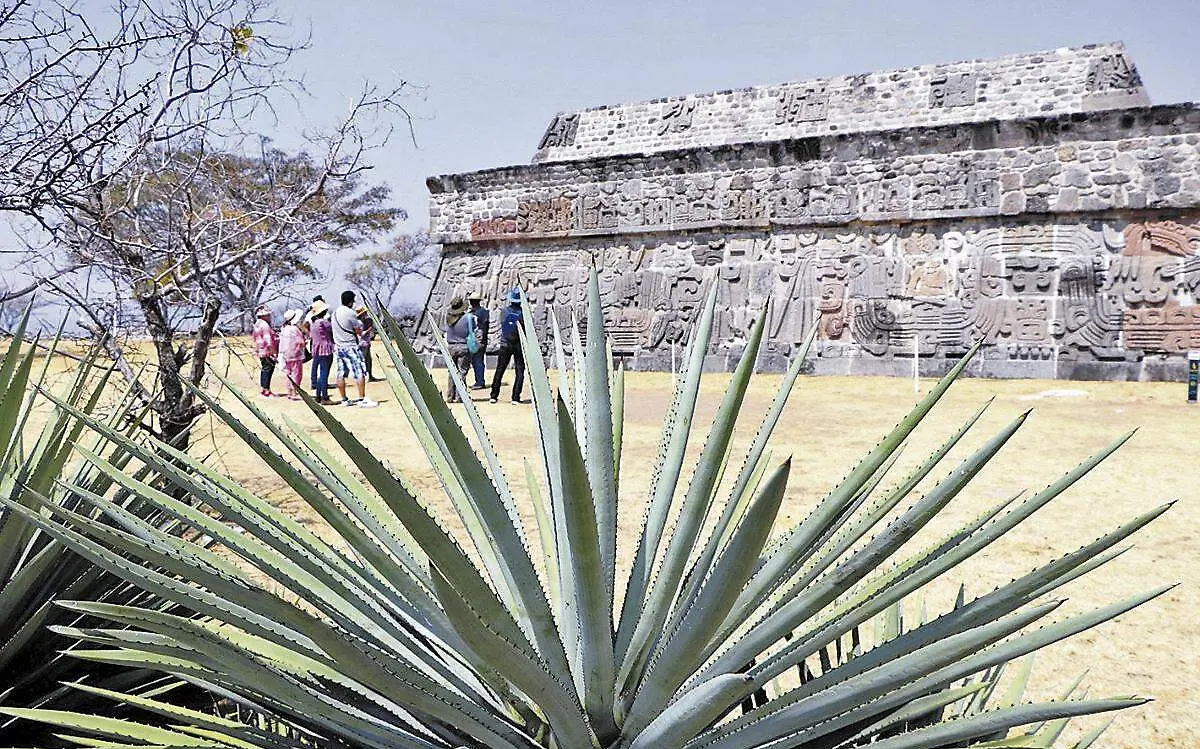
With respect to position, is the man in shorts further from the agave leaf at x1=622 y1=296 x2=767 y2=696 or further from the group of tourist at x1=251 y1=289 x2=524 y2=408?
the agave leaf at x1=622 y1=296 x2=767 y2=696

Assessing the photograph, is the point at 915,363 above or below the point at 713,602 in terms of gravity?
below

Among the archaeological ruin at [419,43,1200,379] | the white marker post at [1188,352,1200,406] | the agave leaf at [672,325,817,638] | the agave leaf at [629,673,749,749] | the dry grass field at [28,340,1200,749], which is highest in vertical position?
the archaeological ruin at [419,43,1200,379]

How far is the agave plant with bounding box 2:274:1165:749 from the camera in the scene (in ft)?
2.13

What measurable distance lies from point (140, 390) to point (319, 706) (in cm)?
281

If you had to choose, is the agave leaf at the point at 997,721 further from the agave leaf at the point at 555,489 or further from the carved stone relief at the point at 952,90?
the carved stone relief at the point at 952,90

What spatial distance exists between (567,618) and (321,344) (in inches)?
338

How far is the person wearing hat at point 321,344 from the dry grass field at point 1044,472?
43 cm

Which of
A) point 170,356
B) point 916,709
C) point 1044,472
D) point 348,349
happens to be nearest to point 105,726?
point 916,709

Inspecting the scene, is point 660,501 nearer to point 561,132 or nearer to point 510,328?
point 510,328

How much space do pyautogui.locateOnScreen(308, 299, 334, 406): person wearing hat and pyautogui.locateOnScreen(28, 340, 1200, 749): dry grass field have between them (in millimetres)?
430

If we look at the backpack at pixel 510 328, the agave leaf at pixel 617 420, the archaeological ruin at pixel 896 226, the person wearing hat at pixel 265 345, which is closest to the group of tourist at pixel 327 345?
the person wearing hat at pixel 265 345

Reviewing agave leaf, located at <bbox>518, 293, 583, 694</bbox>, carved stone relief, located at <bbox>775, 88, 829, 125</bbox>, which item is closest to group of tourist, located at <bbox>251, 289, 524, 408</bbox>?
carved stone relief, located at <bbox>775, 88, 829, 125</bbox>

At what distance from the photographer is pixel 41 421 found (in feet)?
23.1

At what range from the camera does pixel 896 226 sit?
33.5 feet
